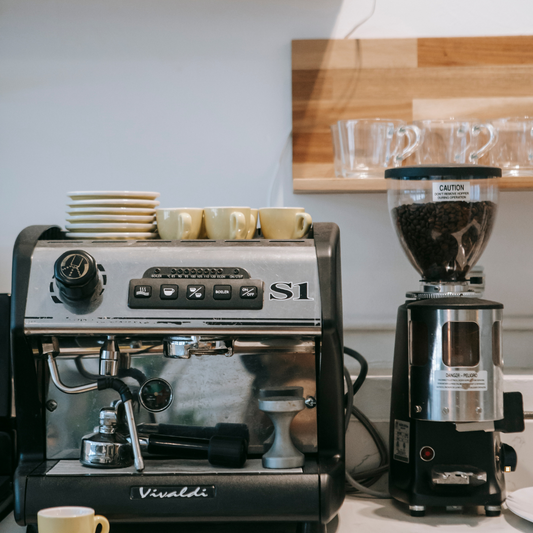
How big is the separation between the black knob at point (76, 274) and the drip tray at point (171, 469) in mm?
211

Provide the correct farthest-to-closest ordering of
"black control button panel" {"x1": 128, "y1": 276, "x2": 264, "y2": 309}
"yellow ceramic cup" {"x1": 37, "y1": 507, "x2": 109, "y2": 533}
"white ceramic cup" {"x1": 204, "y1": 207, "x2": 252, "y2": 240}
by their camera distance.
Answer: "white ceramic cup" {"x1": 204, "y1": 207, "x2": 252, "y2": 240} → "black control button panel" {"x1": 128, "y1": 276, "x2": 264, "y2": 309} → "yellow ceramic cup" {"x1": 37, "y1": 507, "x2": 109, "y2": 533}

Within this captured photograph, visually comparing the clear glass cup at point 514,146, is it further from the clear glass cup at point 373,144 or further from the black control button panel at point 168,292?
the black control button panel at point 168,292

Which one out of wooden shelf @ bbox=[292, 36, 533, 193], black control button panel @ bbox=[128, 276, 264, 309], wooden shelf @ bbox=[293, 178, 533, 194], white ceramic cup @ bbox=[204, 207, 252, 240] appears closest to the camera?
black control button panel @ bbox=[128, 276, 264, 309]

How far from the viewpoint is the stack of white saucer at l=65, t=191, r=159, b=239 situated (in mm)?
833

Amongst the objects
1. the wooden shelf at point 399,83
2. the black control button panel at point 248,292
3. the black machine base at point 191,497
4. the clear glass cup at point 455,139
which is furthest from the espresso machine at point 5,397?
the clear glass cup at point 455,139

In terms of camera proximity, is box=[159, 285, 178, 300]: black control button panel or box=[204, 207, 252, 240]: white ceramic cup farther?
box=[204, 207, 252, 240]: white ceramic cup

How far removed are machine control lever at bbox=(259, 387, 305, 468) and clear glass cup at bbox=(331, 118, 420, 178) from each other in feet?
1.41

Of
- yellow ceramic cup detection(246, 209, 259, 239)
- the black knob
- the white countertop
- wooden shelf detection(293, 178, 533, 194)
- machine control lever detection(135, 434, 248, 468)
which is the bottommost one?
the white countertop

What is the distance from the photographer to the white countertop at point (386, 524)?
0.78m

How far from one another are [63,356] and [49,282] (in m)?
0.11

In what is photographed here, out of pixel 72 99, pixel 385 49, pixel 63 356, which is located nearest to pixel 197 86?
pixel 72 99

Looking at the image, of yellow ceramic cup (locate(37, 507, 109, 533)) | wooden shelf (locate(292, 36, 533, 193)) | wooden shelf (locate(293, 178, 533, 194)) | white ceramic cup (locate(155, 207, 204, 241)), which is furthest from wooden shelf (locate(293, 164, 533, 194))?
yellow ceramic cup (locate(37, 507, 109, 533))

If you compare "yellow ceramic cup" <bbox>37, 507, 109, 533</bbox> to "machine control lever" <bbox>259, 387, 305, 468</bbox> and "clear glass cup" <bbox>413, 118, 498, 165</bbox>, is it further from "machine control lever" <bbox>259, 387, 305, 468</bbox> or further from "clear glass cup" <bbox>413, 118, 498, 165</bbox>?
"clear glass cup" <bbox>413, 118, 498, 165</bbox>

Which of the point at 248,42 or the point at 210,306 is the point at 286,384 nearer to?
the point at 210,306
